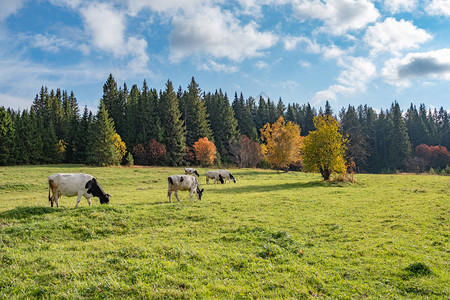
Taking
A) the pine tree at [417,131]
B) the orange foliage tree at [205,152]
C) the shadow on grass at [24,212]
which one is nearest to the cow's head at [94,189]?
the shadow on grass at [24,212]

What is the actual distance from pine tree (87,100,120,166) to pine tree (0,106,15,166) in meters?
15.7

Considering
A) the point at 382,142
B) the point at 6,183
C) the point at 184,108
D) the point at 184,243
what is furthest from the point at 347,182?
the point at 382,142

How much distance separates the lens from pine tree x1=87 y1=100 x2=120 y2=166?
54.8 m

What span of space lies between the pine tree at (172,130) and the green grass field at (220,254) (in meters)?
54.5

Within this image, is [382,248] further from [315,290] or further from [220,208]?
[220,208]

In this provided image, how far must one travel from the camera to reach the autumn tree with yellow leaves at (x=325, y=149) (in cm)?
2898

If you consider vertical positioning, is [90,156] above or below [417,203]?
above

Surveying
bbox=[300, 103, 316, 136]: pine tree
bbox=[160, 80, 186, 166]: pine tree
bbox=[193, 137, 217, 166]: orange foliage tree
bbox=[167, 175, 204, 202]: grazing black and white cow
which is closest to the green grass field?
bbox=[167, 175, 204, 202]: grazing black and white cow

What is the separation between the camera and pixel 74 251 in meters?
7.69

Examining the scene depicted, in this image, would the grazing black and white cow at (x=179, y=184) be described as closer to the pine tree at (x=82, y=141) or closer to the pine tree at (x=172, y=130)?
the pine tree at (x=172, y=130)

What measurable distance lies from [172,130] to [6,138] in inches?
1378

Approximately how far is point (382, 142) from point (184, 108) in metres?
70.0

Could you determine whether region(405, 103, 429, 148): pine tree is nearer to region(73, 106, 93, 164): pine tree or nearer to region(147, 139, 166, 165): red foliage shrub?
region(147, 139, 166, 165): red foliage shrub

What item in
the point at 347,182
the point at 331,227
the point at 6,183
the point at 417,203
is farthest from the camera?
the point at 347,182
